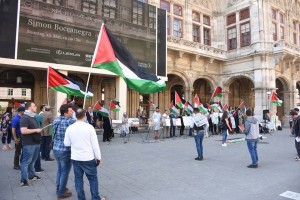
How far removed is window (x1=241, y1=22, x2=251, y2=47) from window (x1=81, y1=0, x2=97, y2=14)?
48.9 ft

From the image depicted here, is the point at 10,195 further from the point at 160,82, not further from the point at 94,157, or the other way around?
the point at 160,82

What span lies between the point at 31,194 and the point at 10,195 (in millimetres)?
388

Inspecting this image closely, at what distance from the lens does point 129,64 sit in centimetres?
643

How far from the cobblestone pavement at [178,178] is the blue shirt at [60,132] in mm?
972

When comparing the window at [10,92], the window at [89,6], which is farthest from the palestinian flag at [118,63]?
the window at [10,92]

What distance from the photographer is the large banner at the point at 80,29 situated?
13.5m

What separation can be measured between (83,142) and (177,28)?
20.2 m

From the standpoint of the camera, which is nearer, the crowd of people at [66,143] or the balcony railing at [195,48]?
the crowd of people at [66,143]

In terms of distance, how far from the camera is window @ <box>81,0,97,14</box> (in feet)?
50.6

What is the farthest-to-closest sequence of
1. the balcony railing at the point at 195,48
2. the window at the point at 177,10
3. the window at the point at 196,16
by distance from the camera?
the window at the point at 196,16, the window at the point at 177,10, the balcony railing at the point at 195,48

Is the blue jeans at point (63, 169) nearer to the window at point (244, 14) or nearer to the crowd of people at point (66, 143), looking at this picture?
the crowd of people at point (66, 143)

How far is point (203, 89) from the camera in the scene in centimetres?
2684

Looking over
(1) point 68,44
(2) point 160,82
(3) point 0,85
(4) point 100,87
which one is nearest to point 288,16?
(4) point 100,87

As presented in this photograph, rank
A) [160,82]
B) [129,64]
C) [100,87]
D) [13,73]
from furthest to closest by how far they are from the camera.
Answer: [100,87], [13,73], [160,82], [129,64]
